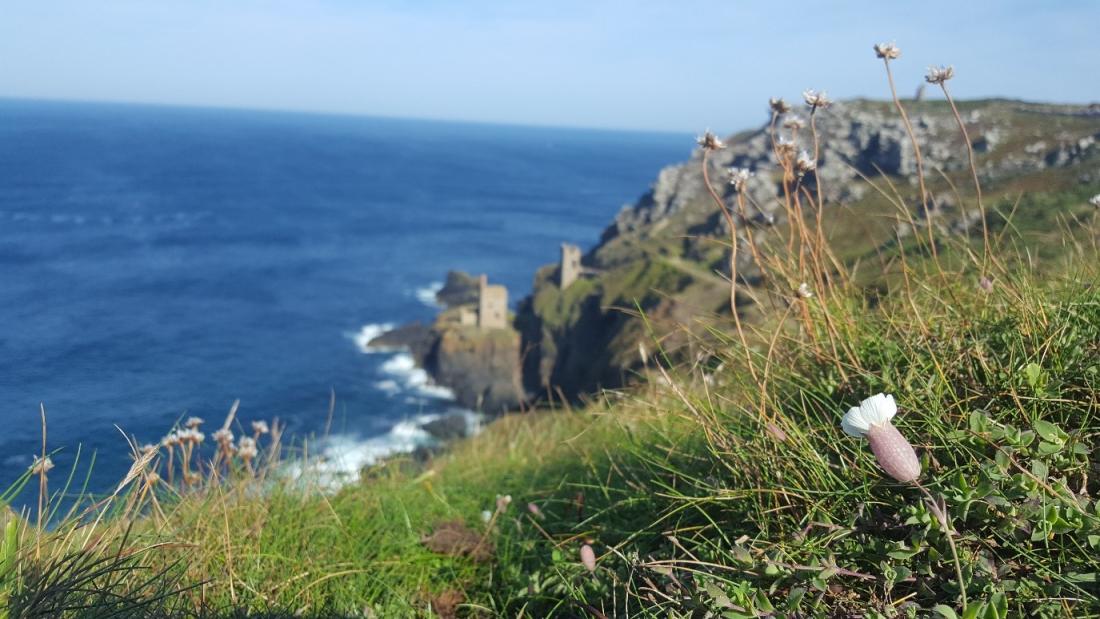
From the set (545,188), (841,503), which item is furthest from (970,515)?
(545,188)

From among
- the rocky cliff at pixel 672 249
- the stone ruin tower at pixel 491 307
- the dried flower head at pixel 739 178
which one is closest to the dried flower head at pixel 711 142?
the dried flower head at pixel 739 178

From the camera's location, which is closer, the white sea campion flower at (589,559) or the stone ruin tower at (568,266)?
the white sea campion flower at (589,559)

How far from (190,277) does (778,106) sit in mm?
29023

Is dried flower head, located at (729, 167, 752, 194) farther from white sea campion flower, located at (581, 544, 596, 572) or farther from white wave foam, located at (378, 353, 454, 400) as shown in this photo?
white wave foam, located at (378, 353, 454, 400)

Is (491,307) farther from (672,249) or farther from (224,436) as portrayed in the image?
(224,436)

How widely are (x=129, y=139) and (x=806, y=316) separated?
2543cm

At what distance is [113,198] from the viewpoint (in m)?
18.6

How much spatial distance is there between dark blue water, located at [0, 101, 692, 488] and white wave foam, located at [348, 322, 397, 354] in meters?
0.53

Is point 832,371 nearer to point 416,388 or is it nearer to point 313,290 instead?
point 416,388

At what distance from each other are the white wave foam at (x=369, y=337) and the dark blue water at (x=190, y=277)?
1.73 ft

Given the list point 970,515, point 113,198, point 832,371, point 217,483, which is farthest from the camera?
point 113,198

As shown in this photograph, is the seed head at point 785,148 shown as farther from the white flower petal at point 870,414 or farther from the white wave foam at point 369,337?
the white wave foam at point 369,337

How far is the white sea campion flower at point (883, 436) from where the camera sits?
188 cm

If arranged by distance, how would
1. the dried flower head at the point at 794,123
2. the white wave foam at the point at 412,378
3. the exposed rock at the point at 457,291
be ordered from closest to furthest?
the dried flower head at the point at 794,123 < the white wave foam at the point at 412,378 < the exposed rock at the point at 457,291
